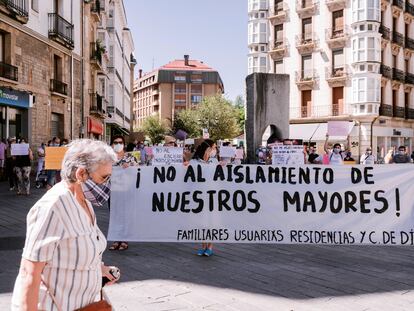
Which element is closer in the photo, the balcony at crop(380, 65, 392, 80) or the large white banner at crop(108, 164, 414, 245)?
the large white banner at crop(108, 164, 414, 245)

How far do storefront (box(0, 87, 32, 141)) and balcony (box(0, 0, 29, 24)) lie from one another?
308cm

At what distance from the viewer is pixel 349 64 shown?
4162cm

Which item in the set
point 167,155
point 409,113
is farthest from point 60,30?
point 409,113

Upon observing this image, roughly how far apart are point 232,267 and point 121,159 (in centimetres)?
233

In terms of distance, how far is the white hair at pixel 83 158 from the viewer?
92.8 inches

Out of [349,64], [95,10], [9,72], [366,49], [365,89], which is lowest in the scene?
[9,72]

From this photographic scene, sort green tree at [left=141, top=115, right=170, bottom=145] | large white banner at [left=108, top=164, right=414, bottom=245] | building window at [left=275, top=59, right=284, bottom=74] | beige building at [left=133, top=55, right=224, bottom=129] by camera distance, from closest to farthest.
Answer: large white banner at [left=108, top=164, right=414, bottom=245], building window at [left=275, top=59, right=284, bottom=74], green tree at [left=141, top=115, right=170, bottom=145], beige building at [left=133, top=55, right=224, bottom=129]

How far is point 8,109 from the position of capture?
2119 centimetres

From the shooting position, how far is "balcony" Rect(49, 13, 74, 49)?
24.8m

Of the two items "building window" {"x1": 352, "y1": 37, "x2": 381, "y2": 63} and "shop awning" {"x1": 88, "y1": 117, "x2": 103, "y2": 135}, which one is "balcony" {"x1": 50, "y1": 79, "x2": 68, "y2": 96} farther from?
"building window" {"x1": 352, "y1": 37, "x2": 381, "y2": 63}

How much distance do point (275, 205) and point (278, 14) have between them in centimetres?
4234

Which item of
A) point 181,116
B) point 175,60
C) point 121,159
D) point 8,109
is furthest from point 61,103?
point 175,60

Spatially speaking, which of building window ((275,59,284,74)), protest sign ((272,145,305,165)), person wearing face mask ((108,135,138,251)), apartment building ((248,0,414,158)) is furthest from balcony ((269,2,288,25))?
person wearing face mask ((108,135,138,251))

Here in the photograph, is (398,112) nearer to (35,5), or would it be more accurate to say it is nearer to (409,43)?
(409,43)
